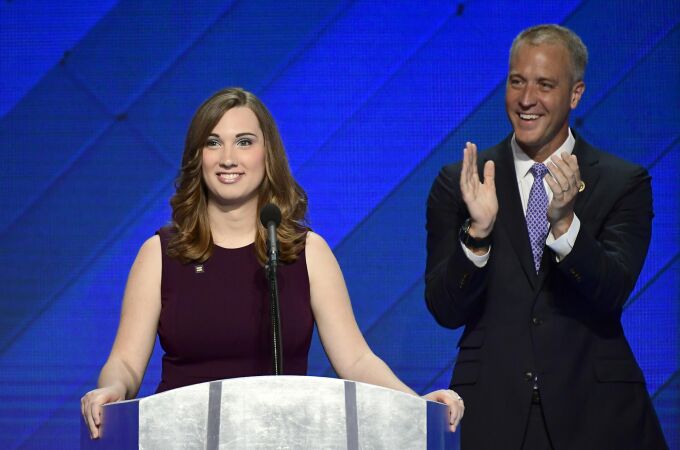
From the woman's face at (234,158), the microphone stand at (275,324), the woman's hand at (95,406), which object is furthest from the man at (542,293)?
the woman's hand at (95,406)

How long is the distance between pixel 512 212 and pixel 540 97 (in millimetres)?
321

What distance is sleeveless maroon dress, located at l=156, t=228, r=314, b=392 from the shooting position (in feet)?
8.57

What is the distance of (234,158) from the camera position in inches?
105

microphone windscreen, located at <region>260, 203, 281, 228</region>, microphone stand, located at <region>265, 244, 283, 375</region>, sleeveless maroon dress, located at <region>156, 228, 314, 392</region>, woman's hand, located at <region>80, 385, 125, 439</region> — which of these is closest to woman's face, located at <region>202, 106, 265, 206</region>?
sleeveless maroon dress, located at <region>156, 228, 314, 392</region>

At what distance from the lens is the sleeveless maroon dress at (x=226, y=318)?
2613 mm

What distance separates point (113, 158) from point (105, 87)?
0.29 m

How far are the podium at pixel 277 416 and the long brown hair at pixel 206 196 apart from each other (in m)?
0.97

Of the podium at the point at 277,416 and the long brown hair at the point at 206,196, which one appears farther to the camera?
the long brown hair at the point at 206,196

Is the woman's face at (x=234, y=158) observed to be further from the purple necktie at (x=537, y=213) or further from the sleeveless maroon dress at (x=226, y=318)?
the purple necktie at (x=537, y=213)

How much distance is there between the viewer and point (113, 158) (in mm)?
4402

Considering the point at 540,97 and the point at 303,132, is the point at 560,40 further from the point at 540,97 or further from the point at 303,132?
the point at 303,132

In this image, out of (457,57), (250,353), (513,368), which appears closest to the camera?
(250,353)

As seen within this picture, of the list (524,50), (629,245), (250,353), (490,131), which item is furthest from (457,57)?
(250,353)

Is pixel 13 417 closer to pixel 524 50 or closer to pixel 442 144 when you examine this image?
pixel 442 144
